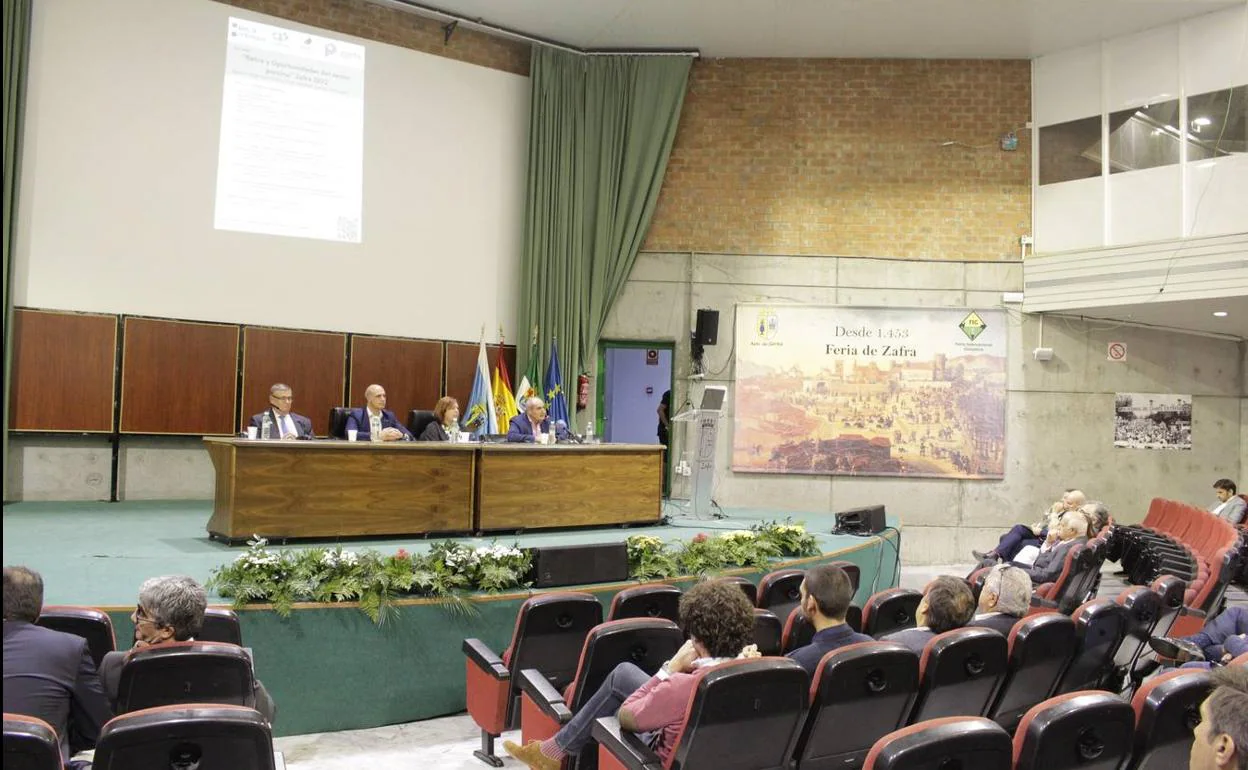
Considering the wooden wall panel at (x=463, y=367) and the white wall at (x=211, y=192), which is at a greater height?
the white wall at (x=211, y=192)

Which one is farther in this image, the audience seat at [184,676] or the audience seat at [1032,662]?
the audience seat at [1032,662]

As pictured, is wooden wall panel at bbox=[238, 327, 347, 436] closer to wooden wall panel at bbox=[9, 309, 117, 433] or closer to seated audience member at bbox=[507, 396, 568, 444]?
wooden wall panel at bbox=[9, 309, 117, 433]

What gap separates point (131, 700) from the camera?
8.73ft

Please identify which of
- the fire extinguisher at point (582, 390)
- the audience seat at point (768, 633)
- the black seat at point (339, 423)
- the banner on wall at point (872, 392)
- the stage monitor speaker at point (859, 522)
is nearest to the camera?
the audience seat at point (768, 633)

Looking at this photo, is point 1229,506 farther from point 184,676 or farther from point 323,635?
point 184,676

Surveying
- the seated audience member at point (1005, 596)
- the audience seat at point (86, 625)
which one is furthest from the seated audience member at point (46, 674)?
the seated audience member at point (1005, 596)

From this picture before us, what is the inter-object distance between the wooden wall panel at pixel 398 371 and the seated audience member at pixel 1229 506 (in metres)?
7.51

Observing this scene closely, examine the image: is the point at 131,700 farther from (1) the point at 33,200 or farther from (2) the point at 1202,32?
(2) the point at 1202,32

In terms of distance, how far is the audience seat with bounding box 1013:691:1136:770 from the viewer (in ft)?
7.63

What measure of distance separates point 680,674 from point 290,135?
7673mm

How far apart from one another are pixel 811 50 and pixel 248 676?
31.8ft

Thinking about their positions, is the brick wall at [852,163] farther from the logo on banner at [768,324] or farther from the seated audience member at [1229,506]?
the seated audience member at [1229,506]

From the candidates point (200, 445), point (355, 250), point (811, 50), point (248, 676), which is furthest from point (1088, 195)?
point (248, 676)

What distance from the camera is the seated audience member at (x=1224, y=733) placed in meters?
1.74
